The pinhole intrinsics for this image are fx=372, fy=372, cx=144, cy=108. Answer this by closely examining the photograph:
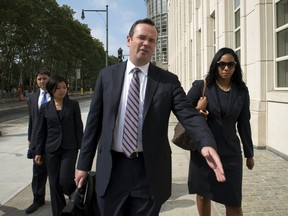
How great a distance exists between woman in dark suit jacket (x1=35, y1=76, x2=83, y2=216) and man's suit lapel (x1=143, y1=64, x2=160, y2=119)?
7.26 feet

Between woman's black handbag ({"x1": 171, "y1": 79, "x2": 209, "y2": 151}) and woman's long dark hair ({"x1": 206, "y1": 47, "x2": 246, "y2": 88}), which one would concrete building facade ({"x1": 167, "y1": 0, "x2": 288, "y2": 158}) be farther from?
woman's black handbag ({"x1": 171, "y1": 79, "x2": 209, "y2": 151})

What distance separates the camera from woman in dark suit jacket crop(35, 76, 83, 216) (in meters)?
4.53

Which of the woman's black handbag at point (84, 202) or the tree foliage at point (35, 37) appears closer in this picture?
the woman's black handbag at point (84, 202)

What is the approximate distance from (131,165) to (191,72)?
21937 millimetres

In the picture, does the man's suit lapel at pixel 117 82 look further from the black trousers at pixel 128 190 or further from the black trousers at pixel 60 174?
the black trousers at pixel 60 174

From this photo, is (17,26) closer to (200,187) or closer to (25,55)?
(25,55)

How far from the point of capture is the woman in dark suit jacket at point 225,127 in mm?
3402

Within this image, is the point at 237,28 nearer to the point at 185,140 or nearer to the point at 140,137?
the point at 185,140

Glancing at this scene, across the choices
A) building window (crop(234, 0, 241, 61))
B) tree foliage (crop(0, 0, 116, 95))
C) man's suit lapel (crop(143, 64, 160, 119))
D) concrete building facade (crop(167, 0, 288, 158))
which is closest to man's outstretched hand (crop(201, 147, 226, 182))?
man's suit lapel (crop(143, 64, 160, 119))

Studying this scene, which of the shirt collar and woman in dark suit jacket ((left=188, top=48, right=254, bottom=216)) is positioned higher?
the shirt collar

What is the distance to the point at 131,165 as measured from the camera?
260cm

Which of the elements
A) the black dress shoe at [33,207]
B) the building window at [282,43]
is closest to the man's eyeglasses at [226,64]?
the black dress shoe at [33,207]

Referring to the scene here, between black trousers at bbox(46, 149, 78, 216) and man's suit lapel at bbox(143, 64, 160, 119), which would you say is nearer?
man's suit lapel at bbox(143, 64, 160, 119)

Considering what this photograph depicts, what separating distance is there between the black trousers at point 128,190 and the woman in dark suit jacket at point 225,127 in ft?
3.33
